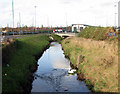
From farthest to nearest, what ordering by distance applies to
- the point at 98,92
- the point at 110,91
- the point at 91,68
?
the point at 91,68, the point at 98,92, the point at 110,91

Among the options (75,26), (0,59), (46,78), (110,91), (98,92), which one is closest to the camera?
(110,91)

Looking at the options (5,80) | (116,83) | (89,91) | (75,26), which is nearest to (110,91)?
(116,83)

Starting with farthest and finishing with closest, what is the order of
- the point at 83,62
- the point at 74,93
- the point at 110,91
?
the point at 83,62
the point at 74,93
the point at 110,91

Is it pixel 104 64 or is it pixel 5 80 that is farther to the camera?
pixel 104 64

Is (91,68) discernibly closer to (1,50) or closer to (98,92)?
(98,92)

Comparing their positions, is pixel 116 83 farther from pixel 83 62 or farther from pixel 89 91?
pixel 83 62

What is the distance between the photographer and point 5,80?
16781 millimetres

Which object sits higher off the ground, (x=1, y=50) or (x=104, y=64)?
(x=1, y=50)

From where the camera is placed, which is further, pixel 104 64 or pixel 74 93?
pixel 104 64

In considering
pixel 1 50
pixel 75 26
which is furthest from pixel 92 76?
pixel 75 26

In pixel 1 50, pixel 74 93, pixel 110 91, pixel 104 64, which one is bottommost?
pixel 74 93

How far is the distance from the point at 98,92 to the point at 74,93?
314cm

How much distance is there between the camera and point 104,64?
2172 centimetres

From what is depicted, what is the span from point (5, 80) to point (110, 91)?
33.7 feet
